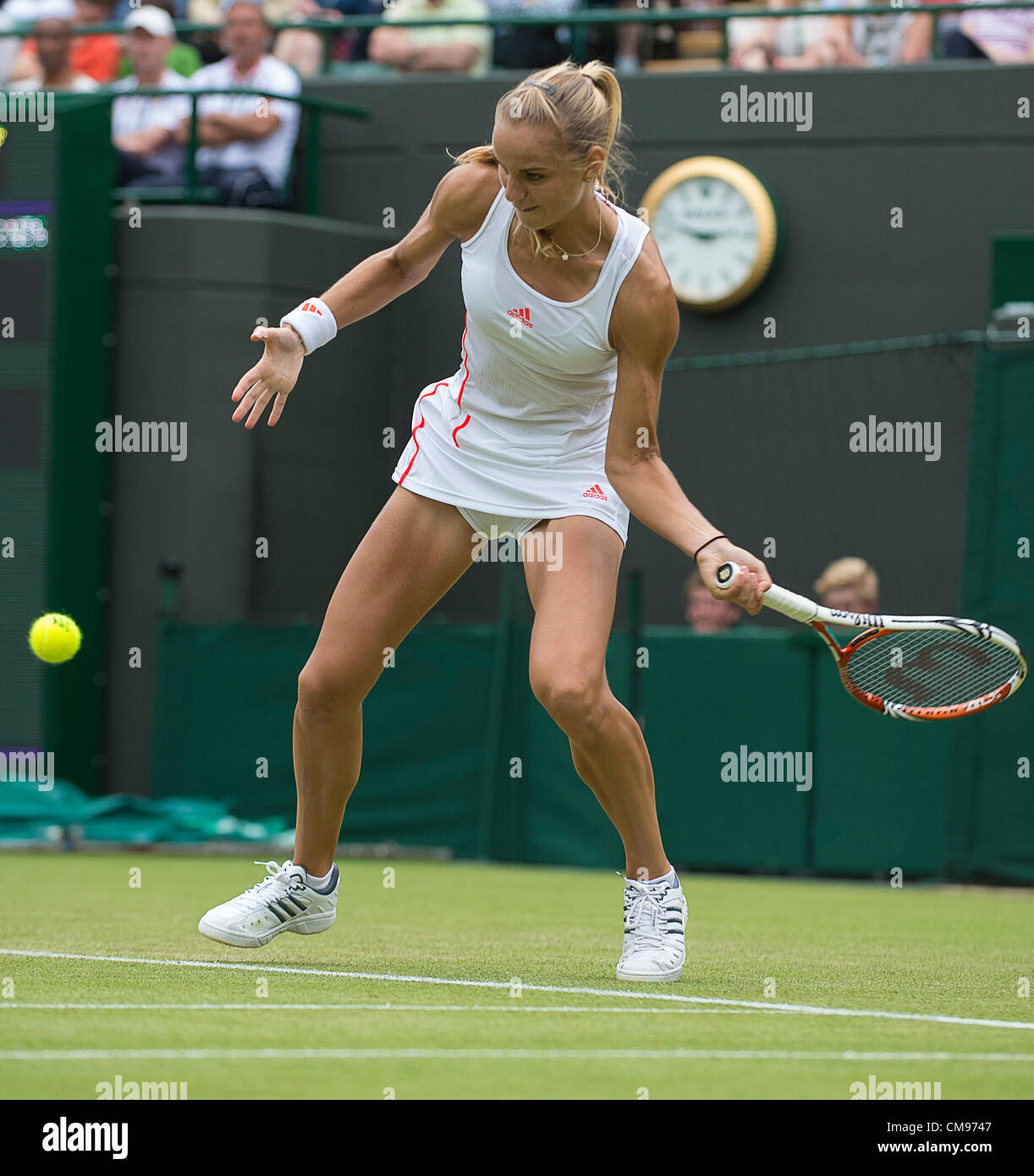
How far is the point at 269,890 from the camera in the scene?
5398 millimetres

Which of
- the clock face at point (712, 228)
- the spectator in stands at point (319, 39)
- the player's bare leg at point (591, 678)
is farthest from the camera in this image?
the spectator in stands at point (319, 39)

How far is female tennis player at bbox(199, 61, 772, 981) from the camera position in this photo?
503 cm

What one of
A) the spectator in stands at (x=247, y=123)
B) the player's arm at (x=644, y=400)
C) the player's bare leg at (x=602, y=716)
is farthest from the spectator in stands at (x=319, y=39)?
the player's bare leg at (x=602, y=716)

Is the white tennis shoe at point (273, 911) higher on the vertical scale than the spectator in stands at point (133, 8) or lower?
lower

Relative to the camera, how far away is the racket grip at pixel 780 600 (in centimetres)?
469

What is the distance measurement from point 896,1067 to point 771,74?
990cm

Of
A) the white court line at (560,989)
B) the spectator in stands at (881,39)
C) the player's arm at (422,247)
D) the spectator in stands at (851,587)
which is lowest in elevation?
the white court line at (560,989)

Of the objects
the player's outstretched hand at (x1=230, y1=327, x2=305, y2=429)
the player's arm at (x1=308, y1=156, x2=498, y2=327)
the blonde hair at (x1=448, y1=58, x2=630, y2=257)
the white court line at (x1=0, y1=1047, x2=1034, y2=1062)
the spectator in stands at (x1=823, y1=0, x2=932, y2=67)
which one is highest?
the spectator in stands at (x1=823, y1=0, x2=932, y2=67)

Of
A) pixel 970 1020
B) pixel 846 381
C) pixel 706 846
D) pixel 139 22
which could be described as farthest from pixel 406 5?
pixel 970 1020

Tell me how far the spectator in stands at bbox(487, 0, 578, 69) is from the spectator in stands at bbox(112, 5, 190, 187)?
2.13 metres

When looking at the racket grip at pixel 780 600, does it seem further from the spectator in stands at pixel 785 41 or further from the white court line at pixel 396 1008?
the spectator in stands at pixel 785 41

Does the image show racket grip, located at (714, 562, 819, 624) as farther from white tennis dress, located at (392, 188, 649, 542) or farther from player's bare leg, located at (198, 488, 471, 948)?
player's bare leg, located at (198, 488, 471, 948)

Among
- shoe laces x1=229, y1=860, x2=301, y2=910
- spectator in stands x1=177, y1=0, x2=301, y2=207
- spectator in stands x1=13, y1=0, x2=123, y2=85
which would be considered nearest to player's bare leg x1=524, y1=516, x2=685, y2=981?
shoe laces x1=229, y1=860, x2=301, y2=910

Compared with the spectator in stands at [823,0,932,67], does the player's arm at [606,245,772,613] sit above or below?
below
